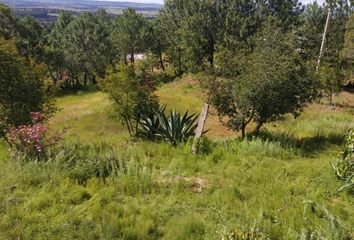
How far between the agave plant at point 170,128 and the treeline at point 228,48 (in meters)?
1.21

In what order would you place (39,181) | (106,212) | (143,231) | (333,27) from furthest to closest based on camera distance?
(333,27) < (39,181) < (106,212) < (143,231)

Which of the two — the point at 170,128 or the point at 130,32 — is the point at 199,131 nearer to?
the point at 170,128

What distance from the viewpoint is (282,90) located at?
10.1 metres

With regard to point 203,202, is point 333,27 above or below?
above

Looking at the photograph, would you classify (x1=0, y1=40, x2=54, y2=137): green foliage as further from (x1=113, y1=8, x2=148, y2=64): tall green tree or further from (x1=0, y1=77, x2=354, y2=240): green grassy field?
(x1=113, y1=8, x2=148, y2=64): tall green tree

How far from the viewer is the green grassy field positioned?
16.4 ft

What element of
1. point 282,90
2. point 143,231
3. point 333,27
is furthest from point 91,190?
point 333,27

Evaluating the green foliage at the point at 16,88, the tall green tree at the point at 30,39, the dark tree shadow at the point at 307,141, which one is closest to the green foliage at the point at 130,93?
the green foliage at the point at 16,88

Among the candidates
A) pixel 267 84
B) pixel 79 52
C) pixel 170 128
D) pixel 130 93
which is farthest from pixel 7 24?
pixel 267 84

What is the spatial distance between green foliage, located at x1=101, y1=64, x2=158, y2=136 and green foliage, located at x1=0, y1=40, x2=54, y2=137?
3.37 meters

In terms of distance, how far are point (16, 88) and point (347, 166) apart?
27.8ft

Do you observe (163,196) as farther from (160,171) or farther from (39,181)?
(39,181)

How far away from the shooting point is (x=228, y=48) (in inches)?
1059

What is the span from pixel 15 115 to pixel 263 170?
6.86 m
